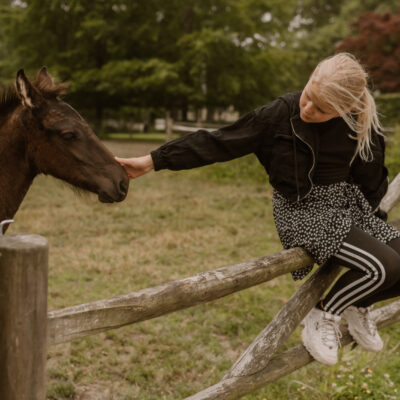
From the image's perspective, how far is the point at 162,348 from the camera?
11.6 ft

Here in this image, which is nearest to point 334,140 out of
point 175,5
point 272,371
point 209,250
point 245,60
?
point 272,371

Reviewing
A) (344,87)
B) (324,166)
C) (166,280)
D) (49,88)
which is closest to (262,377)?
(324,166)

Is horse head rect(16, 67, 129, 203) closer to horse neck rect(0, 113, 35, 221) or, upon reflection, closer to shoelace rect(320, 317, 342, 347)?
horse neck rect(0, 113, 35, 221)

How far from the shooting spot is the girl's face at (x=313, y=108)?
2.07 meters

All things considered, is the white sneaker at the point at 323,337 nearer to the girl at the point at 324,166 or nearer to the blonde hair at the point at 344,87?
the girl at the point at 324,166

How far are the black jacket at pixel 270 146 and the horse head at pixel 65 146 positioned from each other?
0.35 metres

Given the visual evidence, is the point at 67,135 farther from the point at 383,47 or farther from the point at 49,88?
the point at 383,47

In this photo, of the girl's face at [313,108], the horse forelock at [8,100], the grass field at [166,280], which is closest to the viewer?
the girl's face at [313,108]

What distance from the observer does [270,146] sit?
89.2 inches

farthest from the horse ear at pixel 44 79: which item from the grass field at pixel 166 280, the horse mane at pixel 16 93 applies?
the grass field at pixel 166 280

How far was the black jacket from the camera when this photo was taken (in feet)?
7.10

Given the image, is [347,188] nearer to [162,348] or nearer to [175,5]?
[162,348]

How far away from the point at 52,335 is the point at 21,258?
277 mm

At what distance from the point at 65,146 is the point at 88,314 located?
1253 mm
